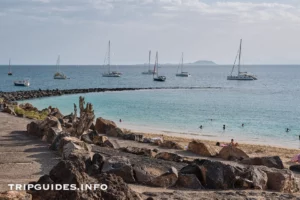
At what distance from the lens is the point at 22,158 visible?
15.8 meters

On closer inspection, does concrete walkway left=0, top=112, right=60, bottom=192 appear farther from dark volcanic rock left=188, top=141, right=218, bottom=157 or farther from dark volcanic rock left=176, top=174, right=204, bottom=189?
dark volcanic rock left=188, top=141, right=218, bottom=157

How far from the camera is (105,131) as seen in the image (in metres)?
28.1

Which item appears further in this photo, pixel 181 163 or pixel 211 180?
pixel 181 163

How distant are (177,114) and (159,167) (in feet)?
127

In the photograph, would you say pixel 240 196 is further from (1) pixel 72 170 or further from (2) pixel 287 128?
(2) pixel 287 128

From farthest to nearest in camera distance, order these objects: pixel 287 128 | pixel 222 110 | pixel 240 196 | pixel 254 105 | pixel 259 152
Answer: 1. pixel 254 105
2. pixel 222 110
3. pixel 287 128
4. pixel 259 152
5. pixel 240 196

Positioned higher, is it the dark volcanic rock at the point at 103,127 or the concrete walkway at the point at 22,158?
the concrete walkway at the point at 22,158

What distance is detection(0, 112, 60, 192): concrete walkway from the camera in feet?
42.6

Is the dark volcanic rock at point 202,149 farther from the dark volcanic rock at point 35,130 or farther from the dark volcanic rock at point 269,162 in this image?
the dark volcanic rock at point 35,130

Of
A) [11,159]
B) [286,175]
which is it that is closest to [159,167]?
[286,175]

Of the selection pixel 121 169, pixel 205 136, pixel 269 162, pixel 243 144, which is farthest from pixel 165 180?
pixel 205 136

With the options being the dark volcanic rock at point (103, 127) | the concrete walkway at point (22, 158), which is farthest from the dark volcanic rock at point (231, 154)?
the dark volcanic rock at point (103, 127)

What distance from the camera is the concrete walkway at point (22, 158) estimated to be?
42.6 ft

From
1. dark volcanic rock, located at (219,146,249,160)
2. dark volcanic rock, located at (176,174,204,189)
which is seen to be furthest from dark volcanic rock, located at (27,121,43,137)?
dark volcanic rock, located at (176,174,204,189)
